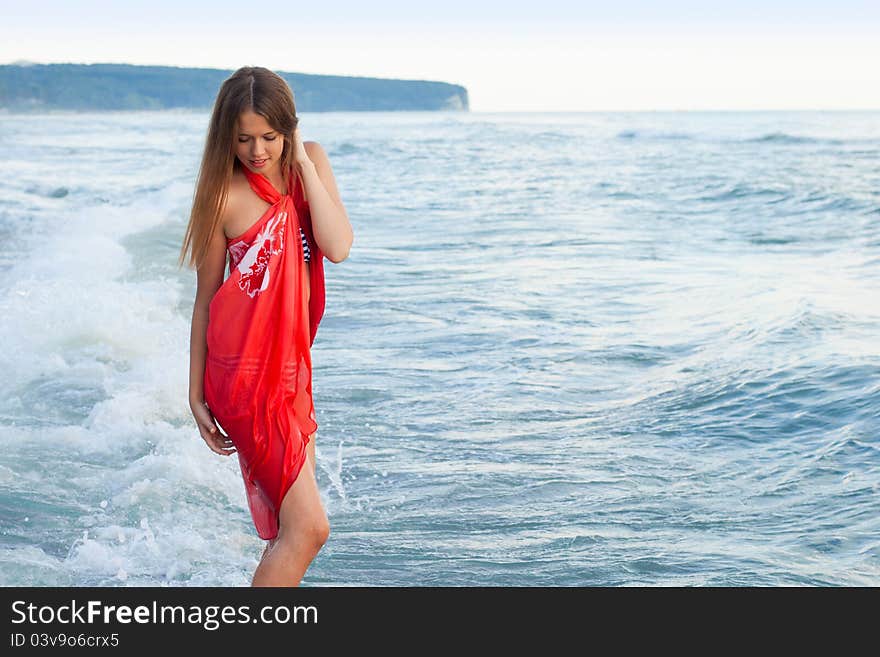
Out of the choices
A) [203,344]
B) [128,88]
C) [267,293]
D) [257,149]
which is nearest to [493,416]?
[203,344]

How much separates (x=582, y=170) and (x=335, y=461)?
27.1 metres

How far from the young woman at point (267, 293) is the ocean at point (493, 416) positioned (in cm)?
131

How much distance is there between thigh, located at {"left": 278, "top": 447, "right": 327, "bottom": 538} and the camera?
3133 millimetres

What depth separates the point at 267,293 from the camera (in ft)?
10.4

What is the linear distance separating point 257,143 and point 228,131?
9 cm

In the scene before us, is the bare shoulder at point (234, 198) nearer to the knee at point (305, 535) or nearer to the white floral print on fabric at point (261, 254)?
the white floral print on fabric at point (261, 254)

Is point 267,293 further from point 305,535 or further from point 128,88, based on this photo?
point 128,88

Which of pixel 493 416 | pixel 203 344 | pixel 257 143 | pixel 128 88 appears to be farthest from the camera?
pixel 128 88

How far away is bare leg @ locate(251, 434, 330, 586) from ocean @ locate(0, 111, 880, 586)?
1259mm

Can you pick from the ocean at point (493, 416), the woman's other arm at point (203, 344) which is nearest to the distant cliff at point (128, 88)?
the ocean at point (493, 416)

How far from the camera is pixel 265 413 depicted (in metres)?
3.17
